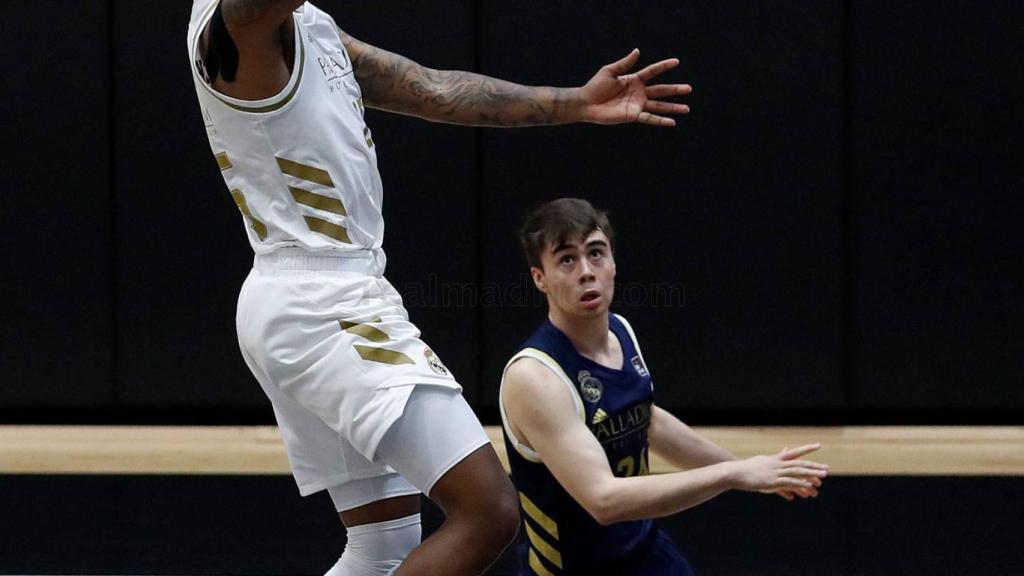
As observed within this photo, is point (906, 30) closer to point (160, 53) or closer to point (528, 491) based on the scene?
point (160, 53)

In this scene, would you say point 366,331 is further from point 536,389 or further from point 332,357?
point 536,389

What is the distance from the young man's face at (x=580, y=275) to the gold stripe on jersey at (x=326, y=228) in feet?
1.09

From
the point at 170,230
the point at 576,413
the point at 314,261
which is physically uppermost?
the point at 170,230

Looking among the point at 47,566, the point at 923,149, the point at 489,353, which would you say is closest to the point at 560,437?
the point at 47,566

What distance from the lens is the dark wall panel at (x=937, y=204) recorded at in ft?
15.6

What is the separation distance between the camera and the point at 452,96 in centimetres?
257

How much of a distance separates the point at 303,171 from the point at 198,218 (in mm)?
2951

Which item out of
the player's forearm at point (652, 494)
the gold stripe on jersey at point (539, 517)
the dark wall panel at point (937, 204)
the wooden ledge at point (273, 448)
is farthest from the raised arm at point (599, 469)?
the dark wall panel at point (937, 204)

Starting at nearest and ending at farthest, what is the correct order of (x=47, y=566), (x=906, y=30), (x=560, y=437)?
(x=560, y=437)
(x=47, y=566)
(x=906, y=30)

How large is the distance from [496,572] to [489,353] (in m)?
1.53

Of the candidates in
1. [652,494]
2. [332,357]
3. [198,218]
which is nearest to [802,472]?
[652,494]

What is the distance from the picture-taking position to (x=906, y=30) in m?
4.77

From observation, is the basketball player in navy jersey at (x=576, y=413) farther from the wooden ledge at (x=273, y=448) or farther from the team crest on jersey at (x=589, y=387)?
the wooden ledge at (x=273, y=448)

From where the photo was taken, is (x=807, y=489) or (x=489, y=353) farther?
(x=489, y=353)
